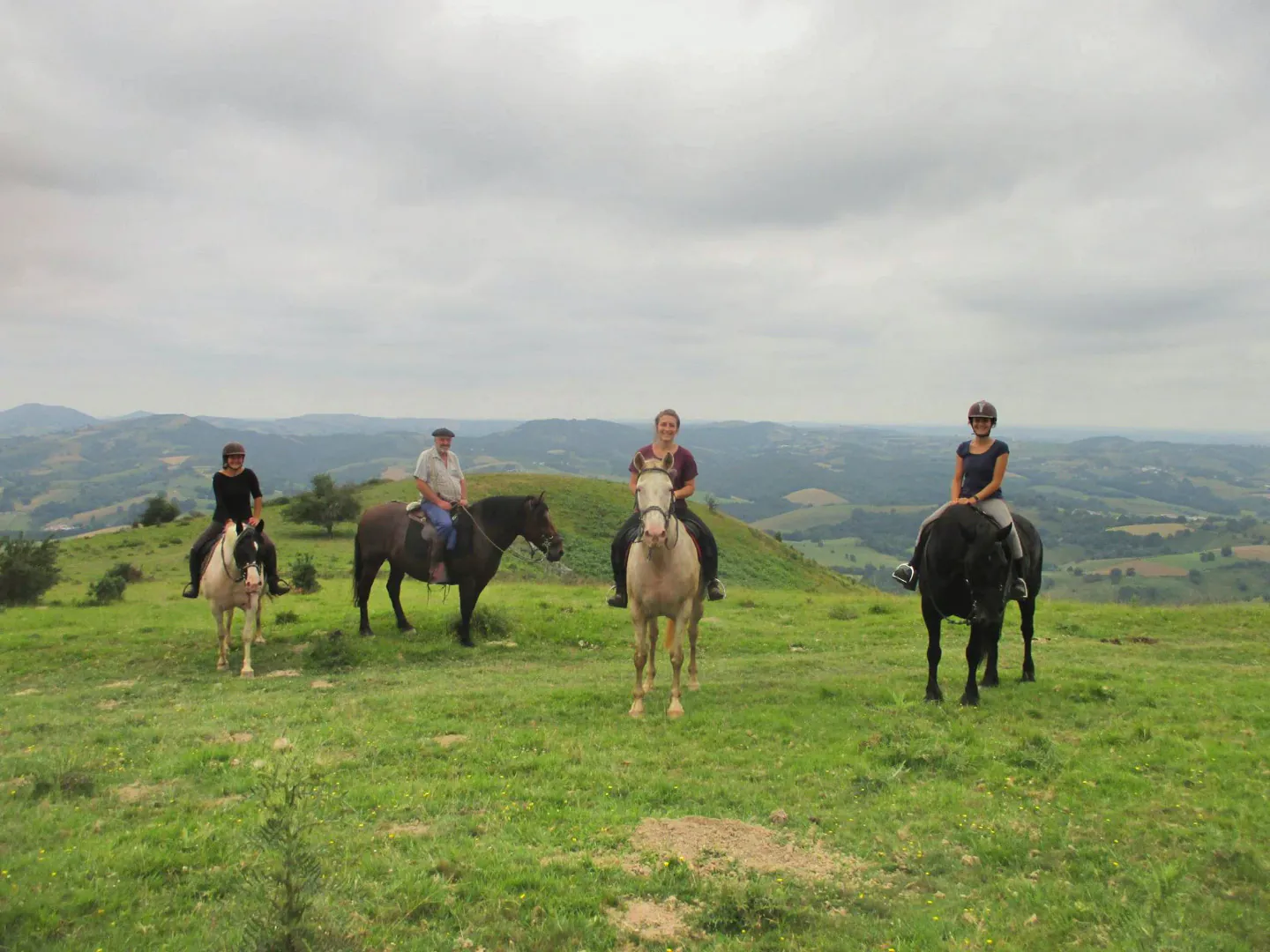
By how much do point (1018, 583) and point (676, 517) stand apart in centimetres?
522

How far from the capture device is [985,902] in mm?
4914

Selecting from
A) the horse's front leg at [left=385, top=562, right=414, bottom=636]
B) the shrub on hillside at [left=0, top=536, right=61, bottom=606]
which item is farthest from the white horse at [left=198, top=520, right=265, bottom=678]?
the shrub on hillside at [left=0, top=536, right=61, bottom=606]

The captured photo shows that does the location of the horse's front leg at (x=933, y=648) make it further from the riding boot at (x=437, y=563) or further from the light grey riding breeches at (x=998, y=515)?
the riding boot at (x=437, y=563)

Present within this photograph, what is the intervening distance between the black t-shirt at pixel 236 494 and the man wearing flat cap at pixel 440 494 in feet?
9.89

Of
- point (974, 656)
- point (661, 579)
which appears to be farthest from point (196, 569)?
point (974, 656)

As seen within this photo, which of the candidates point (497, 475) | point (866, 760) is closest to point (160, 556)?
point (497, 475)

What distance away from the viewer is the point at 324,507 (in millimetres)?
48719

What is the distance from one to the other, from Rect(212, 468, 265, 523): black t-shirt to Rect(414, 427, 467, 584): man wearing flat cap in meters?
3.02

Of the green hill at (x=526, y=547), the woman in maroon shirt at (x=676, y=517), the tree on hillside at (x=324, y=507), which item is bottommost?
the green hill at (x=526, y=547)

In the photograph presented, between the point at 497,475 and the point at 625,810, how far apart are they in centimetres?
6000

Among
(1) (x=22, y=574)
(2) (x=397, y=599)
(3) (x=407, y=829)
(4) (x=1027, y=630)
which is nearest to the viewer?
(3) (x=407, y=829)

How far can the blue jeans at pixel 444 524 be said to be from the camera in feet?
48.4

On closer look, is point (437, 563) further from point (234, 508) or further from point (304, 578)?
point (304, 578)

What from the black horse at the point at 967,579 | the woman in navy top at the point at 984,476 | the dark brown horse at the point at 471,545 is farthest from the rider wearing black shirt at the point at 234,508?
the woman in navy top at the point at 984,476
